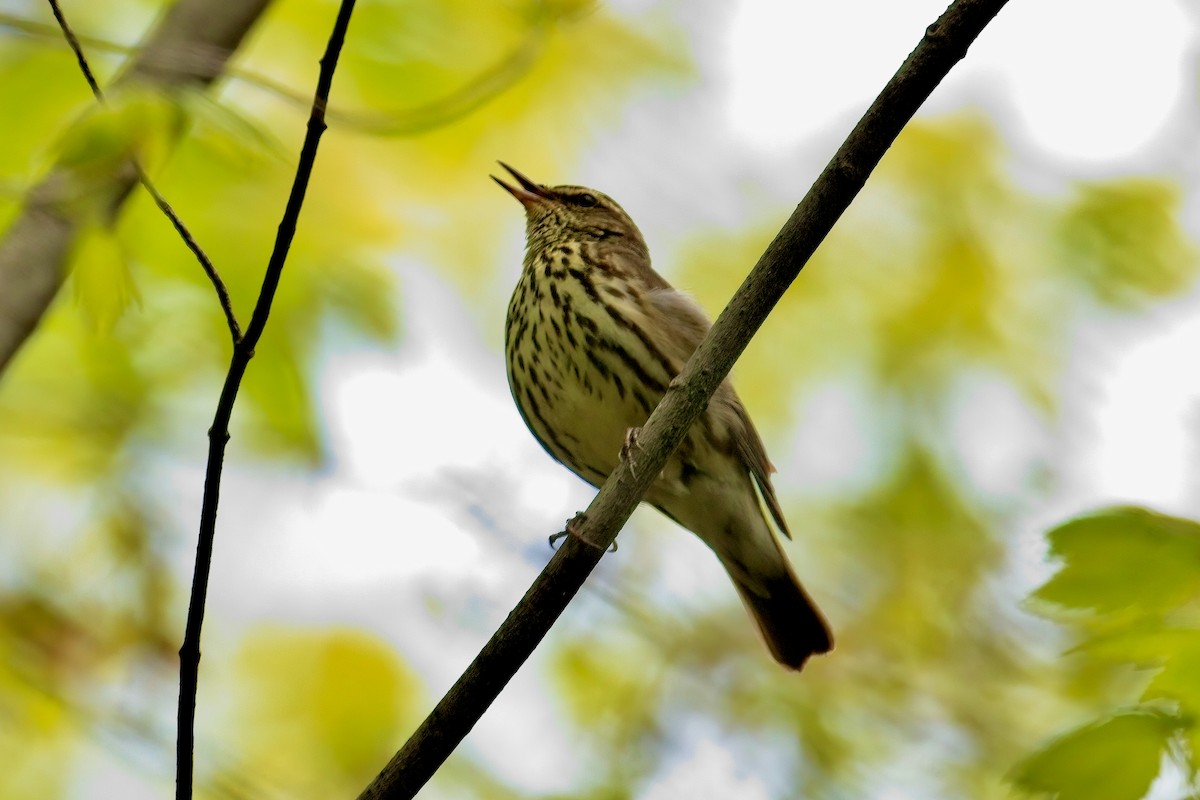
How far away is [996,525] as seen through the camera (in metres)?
5.48

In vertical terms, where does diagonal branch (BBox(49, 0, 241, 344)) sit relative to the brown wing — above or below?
below

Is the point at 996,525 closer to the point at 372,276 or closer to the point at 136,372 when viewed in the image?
the point at 372,276

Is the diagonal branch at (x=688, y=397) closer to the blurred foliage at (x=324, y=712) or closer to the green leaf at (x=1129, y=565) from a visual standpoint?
the green leaf at (x=1129, y=565)

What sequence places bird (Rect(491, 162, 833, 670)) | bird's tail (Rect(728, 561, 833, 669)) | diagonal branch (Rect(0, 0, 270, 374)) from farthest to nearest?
1. bird's tail (Rect(728, 561, 833, 669))
2. bird (Rect(491, 162, 833, 670))
3. diagonal branch (Rect(0, 0, 270, 374))

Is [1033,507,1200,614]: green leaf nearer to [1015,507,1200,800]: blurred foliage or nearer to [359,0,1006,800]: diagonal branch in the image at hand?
[1015,507,1200,800]: blurred foliage

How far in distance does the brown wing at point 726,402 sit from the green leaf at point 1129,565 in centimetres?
201

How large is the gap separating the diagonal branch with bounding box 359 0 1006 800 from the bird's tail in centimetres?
200

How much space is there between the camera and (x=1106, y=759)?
6.54 ft

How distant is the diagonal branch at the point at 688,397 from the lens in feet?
8.11

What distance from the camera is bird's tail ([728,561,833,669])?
15.0 ft

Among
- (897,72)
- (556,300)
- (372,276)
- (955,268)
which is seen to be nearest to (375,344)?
(372,276)

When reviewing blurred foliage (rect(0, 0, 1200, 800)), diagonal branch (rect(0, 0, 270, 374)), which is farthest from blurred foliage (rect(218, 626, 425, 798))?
diagonal branch (rect(0, 0, 270, 374))

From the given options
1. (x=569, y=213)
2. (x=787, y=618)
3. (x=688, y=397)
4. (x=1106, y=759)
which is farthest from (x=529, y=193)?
(x=1106, y=759)

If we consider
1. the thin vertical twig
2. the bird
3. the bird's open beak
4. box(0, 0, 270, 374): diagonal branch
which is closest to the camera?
the thin vertical twig
